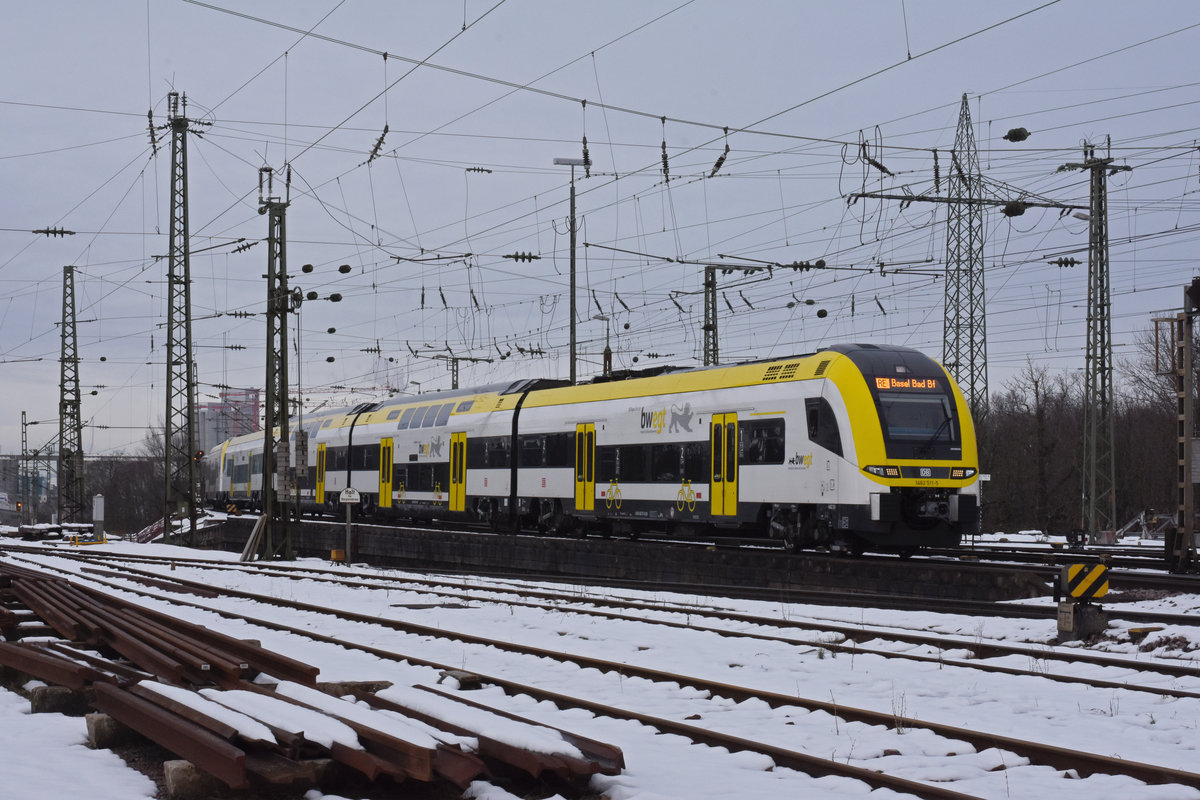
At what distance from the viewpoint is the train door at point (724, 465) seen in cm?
2431

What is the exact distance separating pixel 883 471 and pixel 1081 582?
7.54 meters

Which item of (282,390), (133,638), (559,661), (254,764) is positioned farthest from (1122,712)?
(282,390)

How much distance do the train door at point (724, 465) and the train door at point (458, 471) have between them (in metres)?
12.3

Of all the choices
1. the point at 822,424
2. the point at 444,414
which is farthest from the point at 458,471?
the point at 822,424

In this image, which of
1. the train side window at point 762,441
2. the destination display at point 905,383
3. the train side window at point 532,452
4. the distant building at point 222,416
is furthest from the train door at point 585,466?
Answer: the distant building at point 222,416

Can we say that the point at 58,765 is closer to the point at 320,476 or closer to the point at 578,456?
the point at 578,456

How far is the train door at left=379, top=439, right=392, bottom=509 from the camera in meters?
40.9

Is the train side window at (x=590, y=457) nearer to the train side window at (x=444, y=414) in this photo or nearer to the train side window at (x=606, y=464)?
the train side window at (x=606, y=464)

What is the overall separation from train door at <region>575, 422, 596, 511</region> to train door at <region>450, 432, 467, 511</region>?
21.5 feet

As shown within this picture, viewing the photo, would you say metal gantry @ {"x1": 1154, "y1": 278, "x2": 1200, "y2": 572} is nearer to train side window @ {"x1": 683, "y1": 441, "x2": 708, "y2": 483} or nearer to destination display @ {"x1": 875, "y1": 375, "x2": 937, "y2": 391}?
destination display @ {"x1": 875, "y1": 375, "x2": 937, "y2": 391}

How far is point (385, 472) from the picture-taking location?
1625 inches

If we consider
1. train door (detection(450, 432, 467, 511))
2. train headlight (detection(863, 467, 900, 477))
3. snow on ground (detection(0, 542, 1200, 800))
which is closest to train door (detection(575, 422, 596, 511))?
train door (detection(450, 432, 467, 511))

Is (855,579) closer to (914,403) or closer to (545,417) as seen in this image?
(914,403)

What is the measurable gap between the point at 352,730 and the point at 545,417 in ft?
79.1
